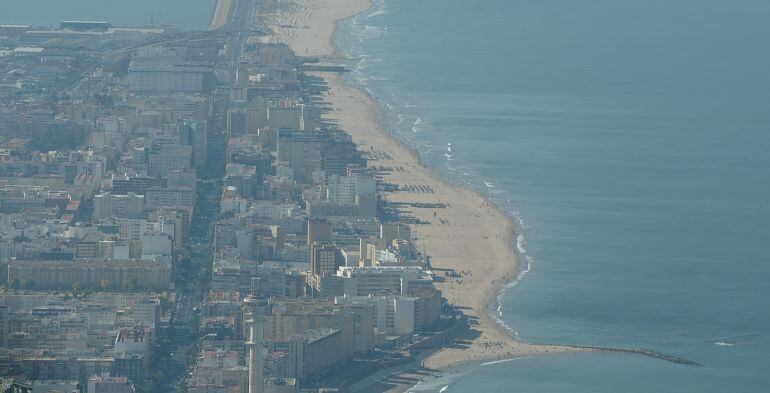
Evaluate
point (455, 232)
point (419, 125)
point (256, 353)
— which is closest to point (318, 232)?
point (455, 232)

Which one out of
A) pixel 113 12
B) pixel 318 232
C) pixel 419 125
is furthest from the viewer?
pixel 113 12

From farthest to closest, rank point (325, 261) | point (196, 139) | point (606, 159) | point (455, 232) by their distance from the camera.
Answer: point (606, 159), point (196, 139), point (455, 232), point (325, 261)

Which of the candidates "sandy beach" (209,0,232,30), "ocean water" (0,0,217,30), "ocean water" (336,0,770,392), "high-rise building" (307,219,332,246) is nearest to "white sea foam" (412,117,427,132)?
"ocean water" (336,0,770,392)

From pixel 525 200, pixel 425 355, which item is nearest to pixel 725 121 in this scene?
pixel 525 200

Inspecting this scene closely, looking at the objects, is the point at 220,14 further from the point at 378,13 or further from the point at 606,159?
the point at 606,159

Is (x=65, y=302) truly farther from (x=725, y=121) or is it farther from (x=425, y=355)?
(x=725, y=121)

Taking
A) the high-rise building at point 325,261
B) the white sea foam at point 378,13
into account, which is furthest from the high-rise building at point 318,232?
the white sea foam at point 378,13
